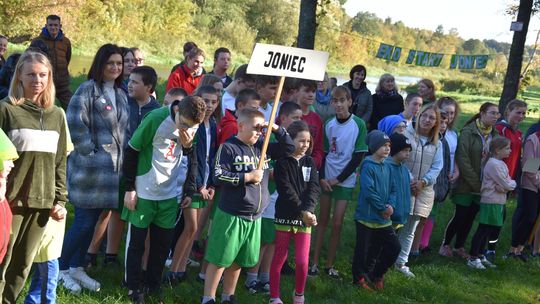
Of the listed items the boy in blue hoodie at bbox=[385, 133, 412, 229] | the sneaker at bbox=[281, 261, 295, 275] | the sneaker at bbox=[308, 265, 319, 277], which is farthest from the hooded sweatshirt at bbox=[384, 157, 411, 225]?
the sneaker at bbox=[281, 261, 295, 275]

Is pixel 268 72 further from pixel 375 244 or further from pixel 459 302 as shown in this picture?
pixel 459 302

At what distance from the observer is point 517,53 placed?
12672 mm

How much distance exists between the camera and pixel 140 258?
4.80 metres

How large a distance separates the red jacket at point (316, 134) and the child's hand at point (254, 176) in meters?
1.47

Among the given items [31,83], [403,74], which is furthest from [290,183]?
[403,74]

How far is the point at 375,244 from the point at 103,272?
263cm

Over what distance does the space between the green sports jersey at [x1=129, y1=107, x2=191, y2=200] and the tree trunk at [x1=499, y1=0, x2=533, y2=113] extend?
32.7ft

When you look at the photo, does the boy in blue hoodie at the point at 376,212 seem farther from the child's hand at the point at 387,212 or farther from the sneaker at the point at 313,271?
the sneaker at the point at 313,271

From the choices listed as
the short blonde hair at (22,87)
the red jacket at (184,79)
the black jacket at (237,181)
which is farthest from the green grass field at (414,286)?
the red jacket at (184,79)

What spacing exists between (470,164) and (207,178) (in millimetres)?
3645

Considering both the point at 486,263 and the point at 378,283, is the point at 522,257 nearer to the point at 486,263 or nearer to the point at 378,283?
the point at 486,263

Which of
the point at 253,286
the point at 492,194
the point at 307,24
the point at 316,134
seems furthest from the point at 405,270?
the point at 307,24

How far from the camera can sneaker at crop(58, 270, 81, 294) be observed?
484cm

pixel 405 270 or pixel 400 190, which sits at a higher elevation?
pixel 400 190
